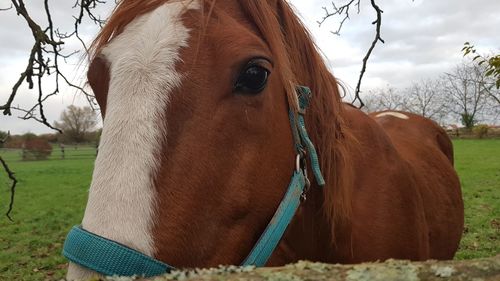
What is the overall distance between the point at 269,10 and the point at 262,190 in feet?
2.70

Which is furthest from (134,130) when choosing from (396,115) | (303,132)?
(396,115)

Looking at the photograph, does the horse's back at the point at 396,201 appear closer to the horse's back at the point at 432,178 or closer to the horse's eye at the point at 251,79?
the horse's back at the point at 432,178

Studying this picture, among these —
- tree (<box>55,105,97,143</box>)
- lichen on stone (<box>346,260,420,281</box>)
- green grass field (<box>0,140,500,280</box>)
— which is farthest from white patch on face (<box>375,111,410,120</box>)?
tree (<box>55,105,97,143</box>)

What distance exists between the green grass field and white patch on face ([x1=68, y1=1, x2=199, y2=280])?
5.40 m

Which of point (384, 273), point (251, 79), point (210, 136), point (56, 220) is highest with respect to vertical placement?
point (251, 79)

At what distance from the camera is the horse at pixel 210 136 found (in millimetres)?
1404

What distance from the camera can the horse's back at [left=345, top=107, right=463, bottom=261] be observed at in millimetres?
2754

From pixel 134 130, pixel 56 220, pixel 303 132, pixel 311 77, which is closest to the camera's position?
pixel 134 130

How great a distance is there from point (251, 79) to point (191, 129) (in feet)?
1.08

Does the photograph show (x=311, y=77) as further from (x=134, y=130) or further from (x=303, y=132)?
(x=134, y=130)

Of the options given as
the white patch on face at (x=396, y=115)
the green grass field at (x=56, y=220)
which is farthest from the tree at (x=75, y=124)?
the white patch on face at (x=396, y=115)

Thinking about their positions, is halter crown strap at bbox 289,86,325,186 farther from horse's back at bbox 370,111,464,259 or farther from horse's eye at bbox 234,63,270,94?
horse's back at bbox 370,111,464,259

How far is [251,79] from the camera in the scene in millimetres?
1714

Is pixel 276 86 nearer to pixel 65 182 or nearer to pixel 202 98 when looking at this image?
pixel 202 98
